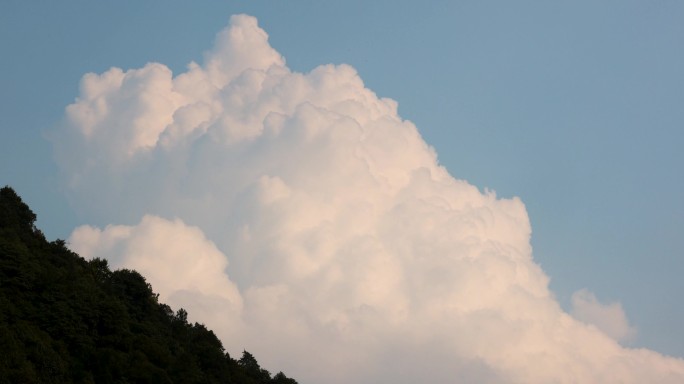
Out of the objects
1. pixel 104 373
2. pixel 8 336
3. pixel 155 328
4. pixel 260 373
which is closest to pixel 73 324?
pixel 104 373

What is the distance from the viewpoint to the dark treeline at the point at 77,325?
6162 cm

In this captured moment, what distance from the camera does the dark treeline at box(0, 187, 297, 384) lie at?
61.6 metres

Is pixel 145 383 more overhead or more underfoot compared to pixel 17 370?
more overhead

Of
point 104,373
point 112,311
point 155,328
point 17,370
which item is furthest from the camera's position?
Result: point 155,328

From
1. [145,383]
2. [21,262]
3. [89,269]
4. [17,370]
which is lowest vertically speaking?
[17,370]

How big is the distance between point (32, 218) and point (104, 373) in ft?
99.4

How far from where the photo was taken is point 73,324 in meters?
69.2

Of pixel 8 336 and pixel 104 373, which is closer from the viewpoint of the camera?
pixel 8 336

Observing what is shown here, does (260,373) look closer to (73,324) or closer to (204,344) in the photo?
(204,344)

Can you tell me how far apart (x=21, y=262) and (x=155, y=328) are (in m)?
19.6

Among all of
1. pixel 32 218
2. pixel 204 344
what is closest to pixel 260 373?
pixel 204 344

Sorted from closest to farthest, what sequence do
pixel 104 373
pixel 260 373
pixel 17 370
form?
pixel 17 370
pixel 104 373
pixel 260 373

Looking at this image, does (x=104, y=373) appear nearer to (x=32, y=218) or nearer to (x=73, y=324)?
(x=73, y=324)

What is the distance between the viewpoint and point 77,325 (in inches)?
2744
